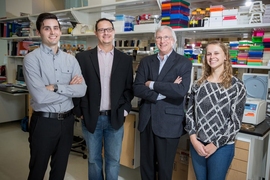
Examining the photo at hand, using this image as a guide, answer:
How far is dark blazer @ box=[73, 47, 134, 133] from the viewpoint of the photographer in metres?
1.95

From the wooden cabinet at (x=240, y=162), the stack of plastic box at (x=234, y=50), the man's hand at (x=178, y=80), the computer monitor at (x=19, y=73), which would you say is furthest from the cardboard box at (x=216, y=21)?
the computer monitor at (x=19, y=73)

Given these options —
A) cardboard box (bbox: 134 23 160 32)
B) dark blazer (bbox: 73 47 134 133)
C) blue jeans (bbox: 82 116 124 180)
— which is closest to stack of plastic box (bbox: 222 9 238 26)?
cardboard box (bbox: 134 23 160 32)

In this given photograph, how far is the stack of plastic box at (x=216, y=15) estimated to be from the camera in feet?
7.61

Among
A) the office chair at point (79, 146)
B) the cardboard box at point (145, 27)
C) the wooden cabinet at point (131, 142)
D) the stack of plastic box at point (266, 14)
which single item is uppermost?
the stack of plastic box at point (266, 14)

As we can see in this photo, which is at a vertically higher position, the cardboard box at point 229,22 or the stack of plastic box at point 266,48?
the cardboard box at point 229,22

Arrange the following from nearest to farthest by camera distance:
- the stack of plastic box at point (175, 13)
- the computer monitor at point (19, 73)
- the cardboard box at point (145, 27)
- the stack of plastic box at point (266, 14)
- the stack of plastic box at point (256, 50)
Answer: the stack of plastic box at point (266, 14) < the stack of plastic box at point (256, 50) < the stack of plastic box at point (175, 13) < the cardboard box at point (145, 27) < the computer monitor at point (19, 73)

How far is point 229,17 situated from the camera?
2299 millimetres

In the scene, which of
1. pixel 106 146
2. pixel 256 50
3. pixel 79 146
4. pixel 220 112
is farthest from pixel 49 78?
pixel 79 146

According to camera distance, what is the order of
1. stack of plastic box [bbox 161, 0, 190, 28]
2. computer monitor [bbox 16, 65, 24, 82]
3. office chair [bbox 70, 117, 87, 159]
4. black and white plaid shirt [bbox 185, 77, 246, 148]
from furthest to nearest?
computer monitor [bbox 16, 65, 24, 82] → office chair [bbox 70, 117, 87, 159] → stack of plastic box [bbox 161, 0, 190, 28] → black and white plaid shirt [bbox 185, 77, 246, 148]

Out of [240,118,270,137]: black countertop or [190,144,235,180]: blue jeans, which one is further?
[240,118,270,137]: black countertop

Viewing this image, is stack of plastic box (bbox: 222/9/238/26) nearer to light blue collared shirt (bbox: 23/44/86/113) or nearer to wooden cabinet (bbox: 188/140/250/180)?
wooden cabinet (bbox: 188/140/250/180)

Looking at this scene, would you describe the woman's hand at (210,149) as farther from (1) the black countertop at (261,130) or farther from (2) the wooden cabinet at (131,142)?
(2) the wooden cabinet at (131,142)

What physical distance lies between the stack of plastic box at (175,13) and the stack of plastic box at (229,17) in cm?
41

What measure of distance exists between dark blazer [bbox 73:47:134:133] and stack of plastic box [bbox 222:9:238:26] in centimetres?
Result: 106
